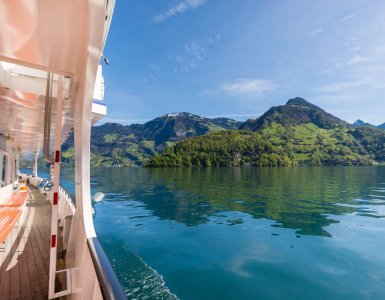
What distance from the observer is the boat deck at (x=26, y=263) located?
424 cm

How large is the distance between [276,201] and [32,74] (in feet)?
77.7

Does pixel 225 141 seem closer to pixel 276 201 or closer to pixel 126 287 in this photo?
pixel 276 201

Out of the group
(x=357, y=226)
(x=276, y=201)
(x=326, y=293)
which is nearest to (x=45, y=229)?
(x=326, y=293)

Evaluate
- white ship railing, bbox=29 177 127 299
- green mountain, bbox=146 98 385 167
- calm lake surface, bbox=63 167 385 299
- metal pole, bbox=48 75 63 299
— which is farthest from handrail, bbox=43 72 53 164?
green mountain, bbox=146 98 385 167

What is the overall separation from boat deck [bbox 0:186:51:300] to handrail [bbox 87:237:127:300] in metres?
2.19

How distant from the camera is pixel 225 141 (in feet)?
590

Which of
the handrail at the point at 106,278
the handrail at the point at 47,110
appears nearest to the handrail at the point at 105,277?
the handrail at the point at 106,278

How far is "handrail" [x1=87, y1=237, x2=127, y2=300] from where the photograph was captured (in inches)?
79.5

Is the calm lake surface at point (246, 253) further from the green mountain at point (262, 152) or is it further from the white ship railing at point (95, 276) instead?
the green mountain at point (262, 152)

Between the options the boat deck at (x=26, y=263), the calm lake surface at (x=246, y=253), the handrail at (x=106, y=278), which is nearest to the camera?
the handrail at (x=106, y=278)

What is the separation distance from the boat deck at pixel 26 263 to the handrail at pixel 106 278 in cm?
219

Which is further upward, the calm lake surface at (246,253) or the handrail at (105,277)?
the handrail at (105,277)

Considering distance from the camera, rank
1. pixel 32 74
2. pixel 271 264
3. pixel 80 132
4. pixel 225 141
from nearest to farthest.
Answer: pixel 80 132 → pixel 32 74 → pixel 271 264 → pixel 225 141

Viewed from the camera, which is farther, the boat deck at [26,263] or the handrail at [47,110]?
the boat deck at [26,263]
